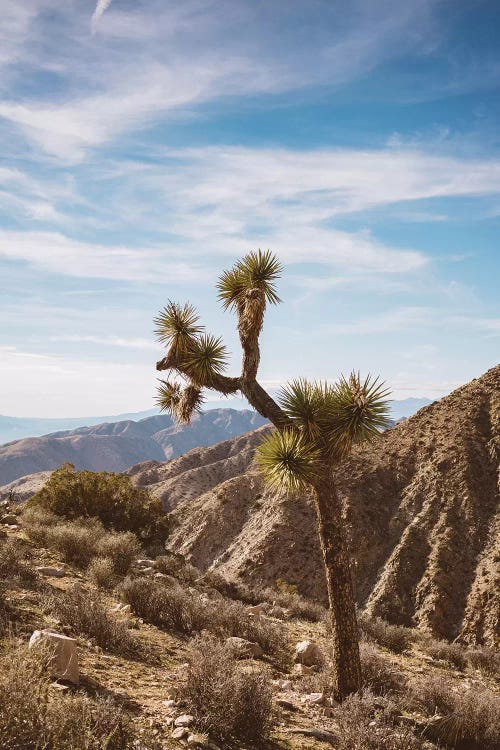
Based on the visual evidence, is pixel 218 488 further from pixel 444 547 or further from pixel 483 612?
pixel 483 612

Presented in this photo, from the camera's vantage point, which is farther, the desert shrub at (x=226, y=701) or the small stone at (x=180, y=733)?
the desert shrub at (x=226, y=701)

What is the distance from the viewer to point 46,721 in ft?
12.0

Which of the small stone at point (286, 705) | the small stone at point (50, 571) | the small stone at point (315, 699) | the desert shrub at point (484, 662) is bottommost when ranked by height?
the desert shrub at point (484, 662)

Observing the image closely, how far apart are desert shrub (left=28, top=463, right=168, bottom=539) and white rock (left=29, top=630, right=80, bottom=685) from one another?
51.7 ft

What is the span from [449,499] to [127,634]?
937 inches

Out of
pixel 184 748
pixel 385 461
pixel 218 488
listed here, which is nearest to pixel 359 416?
pixel 184 748

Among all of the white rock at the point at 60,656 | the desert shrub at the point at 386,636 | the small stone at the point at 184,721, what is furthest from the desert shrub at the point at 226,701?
the desert shrub at the point at 386,636


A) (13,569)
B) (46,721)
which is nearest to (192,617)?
(13,569)

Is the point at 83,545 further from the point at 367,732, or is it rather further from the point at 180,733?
the point at 367,732

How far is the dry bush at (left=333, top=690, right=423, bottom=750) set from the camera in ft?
17.8

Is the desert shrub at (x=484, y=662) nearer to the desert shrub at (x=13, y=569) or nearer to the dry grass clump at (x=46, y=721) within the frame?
the desert shrub at (x=13, y=569)

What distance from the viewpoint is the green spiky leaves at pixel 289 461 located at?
7.79 metres

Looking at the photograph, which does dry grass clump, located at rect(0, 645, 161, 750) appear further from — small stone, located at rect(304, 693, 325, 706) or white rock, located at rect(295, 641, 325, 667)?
white rock, located at rect(295, 641, 325, 667)

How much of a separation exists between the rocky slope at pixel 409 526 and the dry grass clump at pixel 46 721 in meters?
21.3
